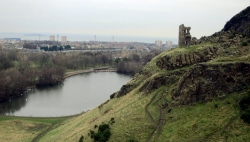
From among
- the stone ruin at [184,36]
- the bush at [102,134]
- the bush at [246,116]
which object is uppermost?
the stone ruin at [184,36]

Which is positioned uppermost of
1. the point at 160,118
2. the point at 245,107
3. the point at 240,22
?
the point at 240,22

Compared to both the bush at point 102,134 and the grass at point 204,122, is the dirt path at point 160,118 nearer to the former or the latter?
the grass at point 204,122

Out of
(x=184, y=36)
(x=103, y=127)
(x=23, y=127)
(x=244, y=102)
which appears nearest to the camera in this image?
(x=244, y=102)

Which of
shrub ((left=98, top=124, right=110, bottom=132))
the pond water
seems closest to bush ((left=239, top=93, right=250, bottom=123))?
shrub ((left=98, top=124, right=110, bottom=132))

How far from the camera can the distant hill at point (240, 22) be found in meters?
50.8

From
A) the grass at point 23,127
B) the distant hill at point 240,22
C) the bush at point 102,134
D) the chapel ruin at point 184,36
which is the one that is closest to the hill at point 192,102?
the bush at point 102,134

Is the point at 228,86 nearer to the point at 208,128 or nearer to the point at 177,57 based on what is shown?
the point at 208,128

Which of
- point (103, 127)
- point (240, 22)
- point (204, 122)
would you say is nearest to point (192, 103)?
point (204, 122)

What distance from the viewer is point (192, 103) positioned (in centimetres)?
2672

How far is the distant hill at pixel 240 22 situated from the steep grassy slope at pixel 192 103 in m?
19.3

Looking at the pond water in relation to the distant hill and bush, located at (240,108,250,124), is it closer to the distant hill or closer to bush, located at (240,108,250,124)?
the distant hill

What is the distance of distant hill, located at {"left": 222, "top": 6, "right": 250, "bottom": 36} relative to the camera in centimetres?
5078

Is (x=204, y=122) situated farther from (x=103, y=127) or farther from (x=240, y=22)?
(x=240, y=22)

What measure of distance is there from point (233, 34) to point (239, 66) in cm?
1267
